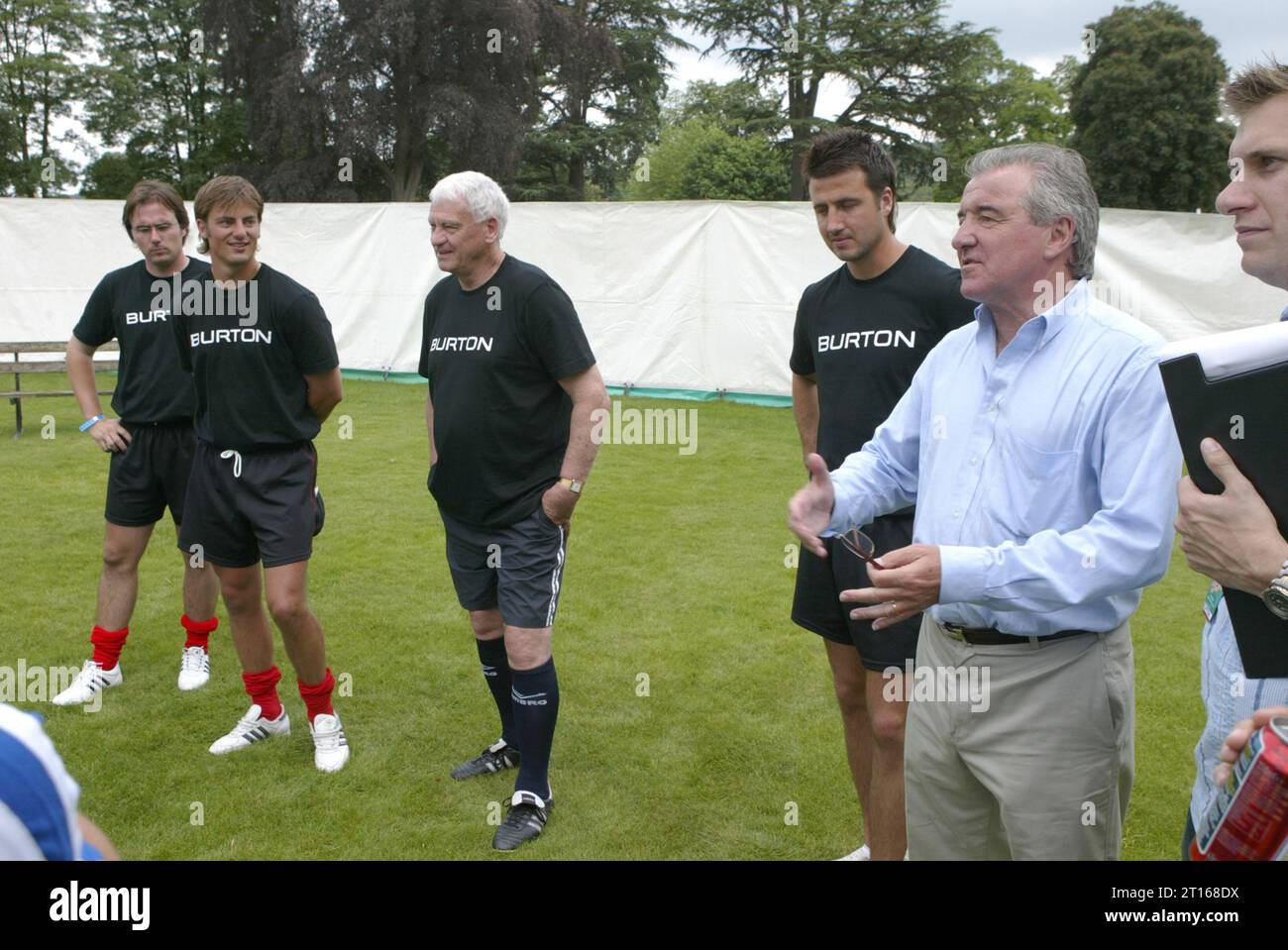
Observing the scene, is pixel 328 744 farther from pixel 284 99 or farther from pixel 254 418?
pixel 284 99

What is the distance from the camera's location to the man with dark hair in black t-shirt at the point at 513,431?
3.66m

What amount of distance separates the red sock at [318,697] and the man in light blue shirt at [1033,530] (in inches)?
104

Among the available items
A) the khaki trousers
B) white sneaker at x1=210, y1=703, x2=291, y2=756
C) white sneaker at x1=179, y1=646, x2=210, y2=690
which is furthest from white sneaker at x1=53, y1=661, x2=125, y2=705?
the khaki trousers

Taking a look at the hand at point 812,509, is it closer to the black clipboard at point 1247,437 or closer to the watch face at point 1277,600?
the black clipboard at point 1247,437

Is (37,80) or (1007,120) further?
(1007,120)

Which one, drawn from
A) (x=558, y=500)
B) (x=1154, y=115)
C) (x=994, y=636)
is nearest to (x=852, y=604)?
(x=994, y=636)

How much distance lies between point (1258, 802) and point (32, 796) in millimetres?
1554

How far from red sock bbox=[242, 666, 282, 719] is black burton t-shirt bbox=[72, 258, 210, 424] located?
4.34 ft

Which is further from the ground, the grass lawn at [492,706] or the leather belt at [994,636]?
the leather belt at [994,636]

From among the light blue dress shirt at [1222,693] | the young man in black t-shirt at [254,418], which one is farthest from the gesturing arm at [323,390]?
the light blue dress shirt at [1222,693]

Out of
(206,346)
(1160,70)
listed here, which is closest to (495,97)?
(1160,70)

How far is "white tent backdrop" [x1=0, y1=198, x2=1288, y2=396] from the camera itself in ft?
38.9

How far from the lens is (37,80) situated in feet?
112
